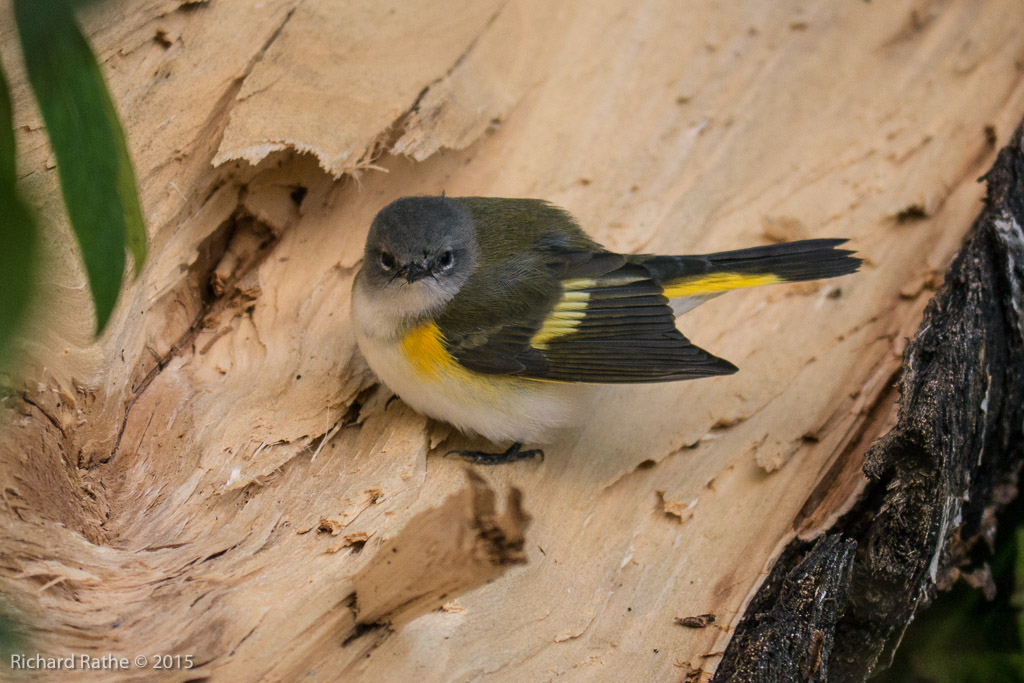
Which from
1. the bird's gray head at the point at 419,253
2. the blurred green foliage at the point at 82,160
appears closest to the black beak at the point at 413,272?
the bird's gray head at the point at 419,253

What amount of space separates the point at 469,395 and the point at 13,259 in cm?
204

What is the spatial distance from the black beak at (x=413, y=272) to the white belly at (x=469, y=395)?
0.22 metres

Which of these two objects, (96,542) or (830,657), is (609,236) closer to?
(830,657)

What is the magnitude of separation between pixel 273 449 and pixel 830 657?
1893 mm

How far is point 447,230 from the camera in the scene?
9.99 ft

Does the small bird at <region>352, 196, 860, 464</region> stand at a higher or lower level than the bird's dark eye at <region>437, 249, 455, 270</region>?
lower

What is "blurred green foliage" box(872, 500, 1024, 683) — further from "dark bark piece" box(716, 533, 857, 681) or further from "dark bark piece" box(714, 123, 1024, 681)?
"dark bark piece" box(716, 533, 857, 681)

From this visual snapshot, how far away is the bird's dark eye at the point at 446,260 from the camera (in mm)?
3023

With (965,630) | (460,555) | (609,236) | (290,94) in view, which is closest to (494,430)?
(460,555)

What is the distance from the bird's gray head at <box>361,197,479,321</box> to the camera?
2969mm

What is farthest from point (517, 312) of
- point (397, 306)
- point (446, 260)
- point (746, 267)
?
point (746, 267)

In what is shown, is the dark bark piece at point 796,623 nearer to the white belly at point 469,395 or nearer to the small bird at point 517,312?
the small bird at point 517,312

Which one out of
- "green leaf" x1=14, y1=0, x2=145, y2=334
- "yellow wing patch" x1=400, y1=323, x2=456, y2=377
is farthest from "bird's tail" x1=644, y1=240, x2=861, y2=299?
"green leaf" x1=14, y1=0, x2=145, y2=334

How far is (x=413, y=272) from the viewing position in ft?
9.62
